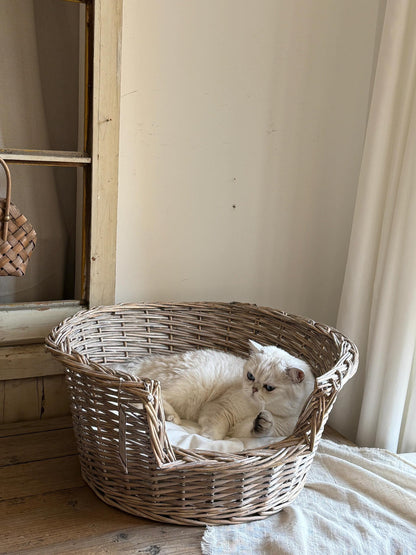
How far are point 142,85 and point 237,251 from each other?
0.60 metres

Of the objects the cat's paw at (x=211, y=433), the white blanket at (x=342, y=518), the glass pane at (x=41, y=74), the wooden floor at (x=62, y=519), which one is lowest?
the wooden floor at (x=62, y=519)

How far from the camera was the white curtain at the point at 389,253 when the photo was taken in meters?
1.41

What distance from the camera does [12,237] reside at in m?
1.26

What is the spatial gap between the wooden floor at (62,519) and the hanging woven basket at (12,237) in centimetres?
47

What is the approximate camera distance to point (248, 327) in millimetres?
1639

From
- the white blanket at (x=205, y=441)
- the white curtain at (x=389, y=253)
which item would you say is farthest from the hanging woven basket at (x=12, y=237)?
the white curtain at (x=389, y=253)

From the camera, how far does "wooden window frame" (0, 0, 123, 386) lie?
1.42 meters

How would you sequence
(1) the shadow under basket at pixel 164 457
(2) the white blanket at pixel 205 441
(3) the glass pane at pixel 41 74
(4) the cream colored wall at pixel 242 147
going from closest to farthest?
1. (1) the shadow under basket at pixel 164 457
2. (2) the white blanket at pixel 205 441
3. (3) the glass pane at pixel 41 74
4. (4) the cream colored wall at pixel 242 147

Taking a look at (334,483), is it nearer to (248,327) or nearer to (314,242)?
(248,327)

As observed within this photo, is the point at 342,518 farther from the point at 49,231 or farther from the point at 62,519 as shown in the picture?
the point at 49,231

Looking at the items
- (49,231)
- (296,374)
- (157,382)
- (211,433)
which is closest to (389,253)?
(296,374)

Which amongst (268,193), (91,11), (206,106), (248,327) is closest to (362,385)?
(248,327)

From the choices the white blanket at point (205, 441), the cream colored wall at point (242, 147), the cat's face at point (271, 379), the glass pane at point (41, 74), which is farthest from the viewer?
the cream colored wall at point (242, 147)

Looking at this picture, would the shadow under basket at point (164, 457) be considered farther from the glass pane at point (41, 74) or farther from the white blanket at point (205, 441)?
the glass pane at point (41, 74)
